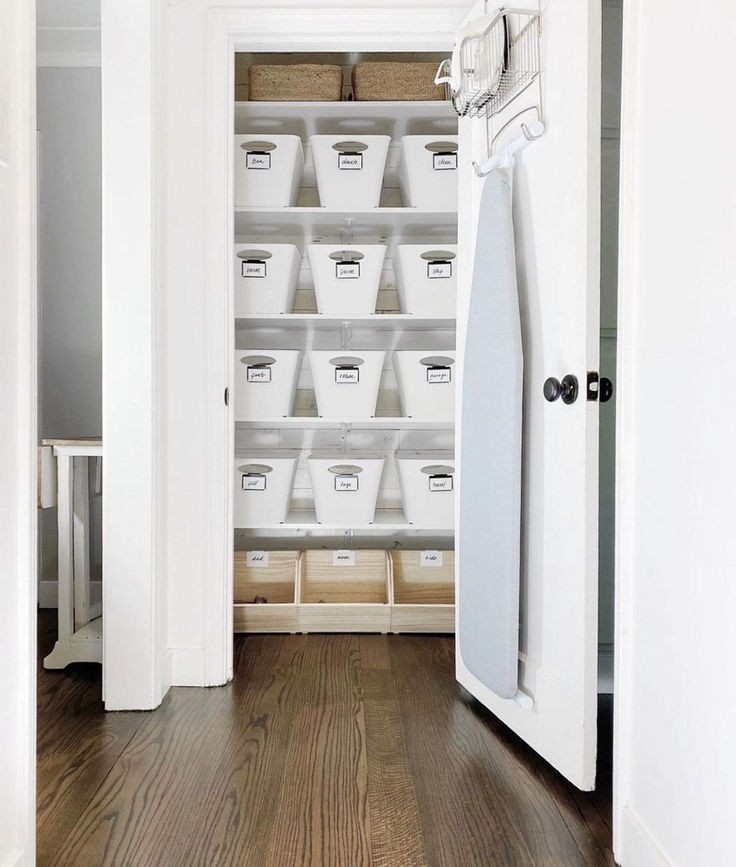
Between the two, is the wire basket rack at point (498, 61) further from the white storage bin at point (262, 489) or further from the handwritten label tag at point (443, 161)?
the white storage bin at point (262, 489)

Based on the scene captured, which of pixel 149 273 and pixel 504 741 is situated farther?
pixel 149 273

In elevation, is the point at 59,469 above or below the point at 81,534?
above

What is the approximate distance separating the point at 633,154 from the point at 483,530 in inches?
39.7

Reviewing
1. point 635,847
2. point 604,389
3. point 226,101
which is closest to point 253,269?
point 226,101

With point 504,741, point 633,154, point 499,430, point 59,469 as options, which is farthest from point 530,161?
point 59,469

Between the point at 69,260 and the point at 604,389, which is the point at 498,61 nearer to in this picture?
the point at 604,389

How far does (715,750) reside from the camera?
112cm

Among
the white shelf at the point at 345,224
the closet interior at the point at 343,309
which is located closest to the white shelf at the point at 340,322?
the closet interior at the point at 343,309

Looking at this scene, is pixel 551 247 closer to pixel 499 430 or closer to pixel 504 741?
pixel 499 430

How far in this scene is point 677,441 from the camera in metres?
1.26

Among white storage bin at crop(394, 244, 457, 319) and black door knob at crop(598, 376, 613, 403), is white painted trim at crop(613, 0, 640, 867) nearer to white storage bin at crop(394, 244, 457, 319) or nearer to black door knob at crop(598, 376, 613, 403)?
black door knob at crop(598, 376, 613, 403)

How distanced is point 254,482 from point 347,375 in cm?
53

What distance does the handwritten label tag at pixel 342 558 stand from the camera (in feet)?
9.95

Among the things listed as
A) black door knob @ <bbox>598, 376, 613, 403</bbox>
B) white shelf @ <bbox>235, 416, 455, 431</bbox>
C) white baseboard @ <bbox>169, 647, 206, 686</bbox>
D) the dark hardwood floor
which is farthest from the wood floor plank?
black door knob @ <bbox>598, 376, 613, 403</bbox>
